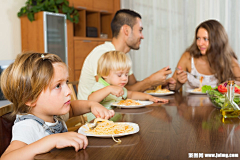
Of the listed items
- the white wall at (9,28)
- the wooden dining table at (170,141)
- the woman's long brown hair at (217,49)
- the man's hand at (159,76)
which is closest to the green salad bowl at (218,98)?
the wooden dining table at (170,141)

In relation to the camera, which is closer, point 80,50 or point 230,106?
point 230,106

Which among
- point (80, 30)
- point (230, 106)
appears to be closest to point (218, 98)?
point (230, 106)

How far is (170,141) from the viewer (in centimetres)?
83

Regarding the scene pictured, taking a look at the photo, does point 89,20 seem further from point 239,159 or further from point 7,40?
point 239,159

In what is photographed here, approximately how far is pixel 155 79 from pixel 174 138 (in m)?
1.41

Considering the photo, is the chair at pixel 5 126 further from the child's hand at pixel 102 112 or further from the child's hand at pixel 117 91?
the child's hand at pixel 117 91

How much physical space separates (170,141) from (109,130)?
206mm

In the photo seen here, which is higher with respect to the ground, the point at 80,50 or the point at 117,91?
the point at 80,50

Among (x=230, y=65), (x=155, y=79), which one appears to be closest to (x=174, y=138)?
(x=155, y=79)

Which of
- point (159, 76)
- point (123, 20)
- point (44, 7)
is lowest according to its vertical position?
point (159, 76)

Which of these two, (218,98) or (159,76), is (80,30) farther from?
(218,98)

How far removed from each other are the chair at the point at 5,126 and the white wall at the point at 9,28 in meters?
3.41

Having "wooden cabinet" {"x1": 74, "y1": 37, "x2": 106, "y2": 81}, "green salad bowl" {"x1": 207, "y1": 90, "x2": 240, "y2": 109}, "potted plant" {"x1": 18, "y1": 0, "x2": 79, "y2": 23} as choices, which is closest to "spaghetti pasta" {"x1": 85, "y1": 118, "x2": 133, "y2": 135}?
"green salad bowl" {"x1": 207, "y1": 90, "x2": 240, "y2": 109}

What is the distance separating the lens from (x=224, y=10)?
14.3ft
